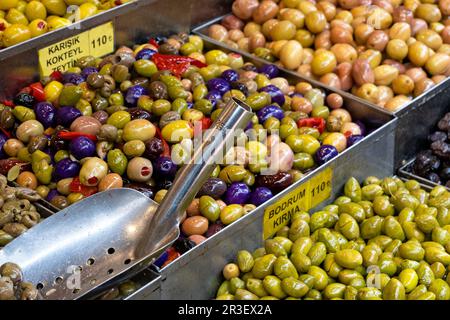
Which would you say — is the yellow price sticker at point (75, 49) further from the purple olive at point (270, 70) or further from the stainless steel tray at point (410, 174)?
the stainless steel tray at point (410, 174)

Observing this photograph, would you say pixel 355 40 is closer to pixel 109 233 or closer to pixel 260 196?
pixel 260 196

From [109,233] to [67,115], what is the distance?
67 centimetres

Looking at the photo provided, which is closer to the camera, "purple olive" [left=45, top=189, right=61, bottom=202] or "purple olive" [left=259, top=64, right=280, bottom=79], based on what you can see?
"purple olive" [left=45, top=189, right=61, bottom=202]

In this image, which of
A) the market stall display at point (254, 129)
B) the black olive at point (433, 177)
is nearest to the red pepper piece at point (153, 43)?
the market stall display at point (254, 129)

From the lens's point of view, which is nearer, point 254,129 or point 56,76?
point 254,129

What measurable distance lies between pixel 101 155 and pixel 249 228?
61 cm

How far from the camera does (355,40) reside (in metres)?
3.84

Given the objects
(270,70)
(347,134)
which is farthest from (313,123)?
(270,70)

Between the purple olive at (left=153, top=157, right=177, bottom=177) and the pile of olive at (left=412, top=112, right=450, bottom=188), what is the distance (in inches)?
45.6

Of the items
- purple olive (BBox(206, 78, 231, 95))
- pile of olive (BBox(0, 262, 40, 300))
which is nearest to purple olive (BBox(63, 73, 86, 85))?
purple olive (BBox(206, 78, 231, 95))

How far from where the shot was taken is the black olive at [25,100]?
10.2ft

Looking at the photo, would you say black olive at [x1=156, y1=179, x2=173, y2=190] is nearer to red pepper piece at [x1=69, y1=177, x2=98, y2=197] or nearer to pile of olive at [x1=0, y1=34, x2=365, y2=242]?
pile of olive at [x1=0, y1=34, x2=365, y2=242]

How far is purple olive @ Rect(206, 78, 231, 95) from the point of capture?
10.8 ft
